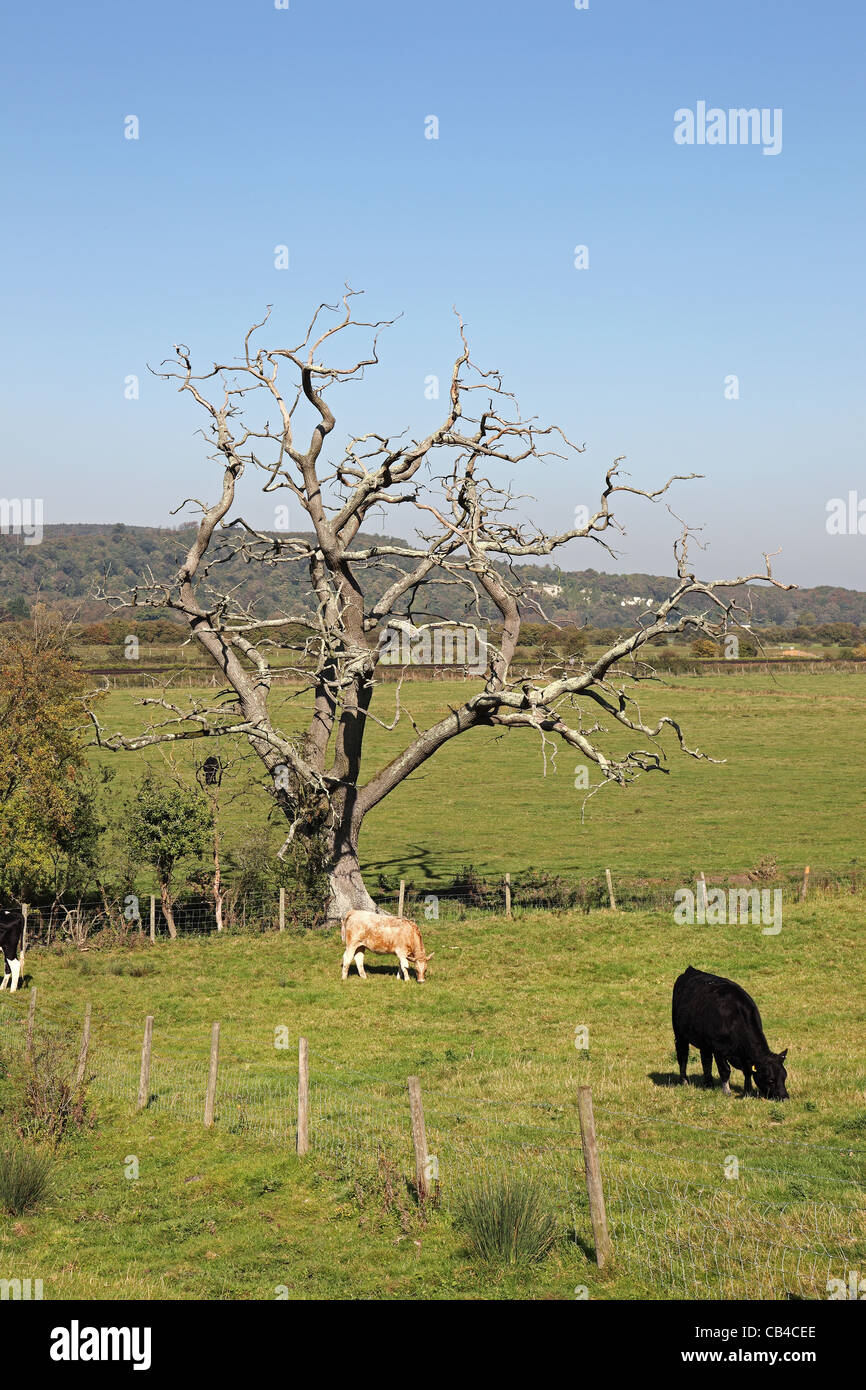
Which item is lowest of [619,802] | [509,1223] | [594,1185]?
[619,802]

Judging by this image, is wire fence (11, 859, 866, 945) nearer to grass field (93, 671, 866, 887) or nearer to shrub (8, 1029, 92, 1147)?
grass field (93, 671, 866, 887)

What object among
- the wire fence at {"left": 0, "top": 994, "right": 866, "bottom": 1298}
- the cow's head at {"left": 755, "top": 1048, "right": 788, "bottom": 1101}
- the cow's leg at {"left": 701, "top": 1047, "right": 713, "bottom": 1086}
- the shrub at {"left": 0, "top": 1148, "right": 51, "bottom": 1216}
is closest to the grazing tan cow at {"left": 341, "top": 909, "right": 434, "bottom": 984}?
the wire fence at {"left": 0, "top": 994, "right": 866, "bottom": 1298}

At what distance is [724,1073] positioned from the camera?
15.2m

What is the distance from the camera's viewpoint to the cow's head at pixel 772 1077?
14734 mm

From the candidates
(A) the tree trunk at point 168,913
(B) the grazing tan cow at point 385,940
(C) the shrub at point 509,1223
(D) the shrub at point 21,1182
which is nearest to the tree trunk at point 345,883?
(A) the tree trunk at point 168,913

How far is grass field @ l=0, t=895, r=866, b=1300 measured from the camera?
401 inches

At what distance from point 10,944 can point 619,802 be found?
3069cm

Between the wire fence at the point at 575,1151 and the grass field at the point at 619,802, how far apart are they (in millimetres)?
14267

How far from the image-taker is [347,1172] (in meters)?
12.8

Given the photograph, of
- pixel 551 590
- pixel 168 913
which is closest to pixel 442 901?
pixel 168 913

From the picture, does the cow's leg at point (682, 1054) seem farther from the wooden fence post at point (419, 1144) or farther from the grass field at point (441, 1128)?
the wooden fence post at point (419, 1144)

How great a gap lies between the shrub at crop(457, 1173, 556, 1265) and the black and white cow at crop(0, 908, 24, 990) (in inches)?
564

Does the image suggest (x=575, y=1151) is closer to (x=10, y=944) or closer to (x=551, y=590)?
(x=10, y=944)

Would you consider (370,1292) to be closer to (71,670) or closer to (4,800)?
(4,800)
